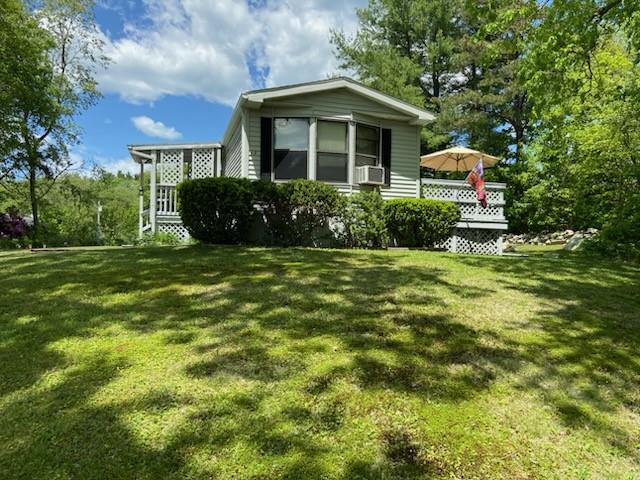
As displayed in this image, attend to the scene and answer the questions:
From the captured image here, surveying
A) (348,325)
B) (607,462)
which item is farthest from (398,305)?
(607,462)

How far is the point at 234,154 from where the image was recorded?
41.0ft

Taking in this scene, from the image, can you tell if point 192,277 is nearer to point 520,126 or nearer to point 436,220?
point 436,220

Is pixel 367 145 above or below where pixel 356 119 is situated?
below

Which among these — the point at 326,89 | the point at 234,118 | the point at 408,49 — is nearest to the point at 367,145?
the point at 326,89

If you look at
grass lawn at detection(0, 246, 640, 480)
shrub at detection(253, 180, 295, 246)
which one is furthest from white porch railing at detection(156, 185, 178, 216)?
grass lawn at detection(0, 246, 640, 480)

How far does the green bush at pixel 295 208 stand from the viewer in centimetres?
923

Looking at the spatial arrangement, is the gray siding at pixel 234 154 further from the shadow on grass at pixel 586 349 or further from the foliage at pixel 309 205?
the shadow on grass at pixel 586 349

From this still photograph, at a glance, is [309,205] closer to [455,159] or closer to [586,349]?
[586,349]

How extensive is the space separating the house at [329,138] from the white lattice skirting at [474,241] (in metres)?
1.57

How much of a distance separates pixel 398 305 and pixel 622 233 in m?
9.54

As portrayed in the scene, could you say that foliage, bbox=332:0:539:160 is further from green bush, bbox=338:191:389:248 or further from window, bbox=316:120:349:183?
green bush, bbox=338:191:389:248

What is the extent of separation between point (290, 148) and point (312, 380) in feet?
29.0

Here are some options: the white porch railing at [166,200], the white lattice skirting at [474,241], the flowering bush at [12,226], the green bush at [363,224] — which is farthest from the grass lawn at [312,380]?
the flowering bush at [12,226]

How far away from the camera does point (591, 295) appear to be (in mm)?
5562
